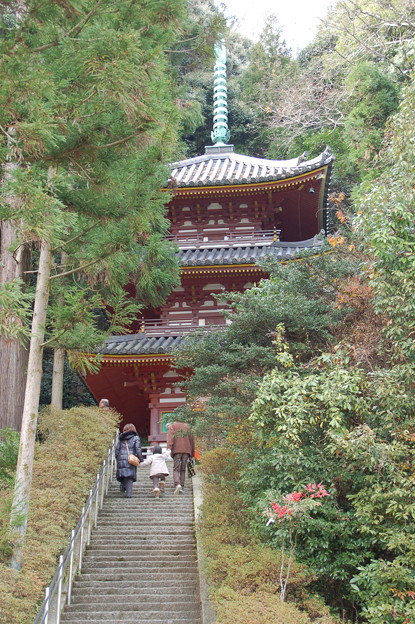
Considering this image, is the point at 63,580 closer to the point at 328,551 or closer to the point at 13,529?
the point at 13,529

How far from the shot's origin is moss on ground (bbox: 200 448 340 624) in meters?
5.62

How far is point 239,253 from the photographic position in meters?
15.5

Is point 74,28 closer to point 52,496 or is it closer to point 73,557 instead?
point 52,496

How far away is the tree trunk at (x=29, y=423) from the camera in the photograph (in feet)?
20.2

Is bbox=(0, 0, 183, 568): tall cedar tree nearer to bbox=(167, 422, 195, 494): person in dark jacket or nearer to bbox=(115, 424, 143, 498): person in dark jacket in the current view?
bbox=(115, 424, 143, 498): person in dark jacket

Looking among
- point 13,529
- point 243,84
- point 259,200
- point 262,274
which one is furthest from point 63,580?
point 243,84

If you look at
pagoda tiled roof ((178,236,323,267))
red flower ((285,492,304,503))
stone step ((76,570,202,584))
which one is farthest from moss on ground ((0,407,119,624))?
pagoda tiled roof ((178,236,323,267))

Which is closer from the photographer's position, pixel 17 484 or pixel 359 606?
pixel 17 484

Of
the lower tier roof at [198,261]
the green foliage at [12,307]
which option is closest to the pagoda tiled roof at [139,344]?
the lower tier roof at [198,261]

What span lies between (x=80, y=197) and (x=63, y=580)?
4413 millimetres

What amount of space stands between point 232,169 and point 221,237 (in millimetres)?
2423

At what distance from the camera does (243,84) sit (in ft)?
98.9

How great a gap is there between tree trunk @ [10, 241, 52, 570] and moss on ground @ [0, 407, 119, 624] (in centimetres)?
12

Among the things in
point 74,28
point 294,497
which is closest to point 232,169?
point 74,28
